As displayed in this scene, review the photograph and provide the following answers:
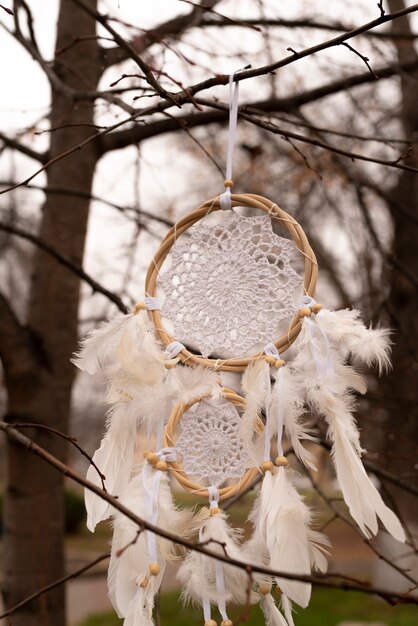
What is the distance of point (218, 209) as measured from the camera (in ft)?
5.13

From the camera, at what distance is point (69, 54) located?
2.94 metres

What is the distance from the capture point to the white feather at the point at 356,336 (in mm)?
1341

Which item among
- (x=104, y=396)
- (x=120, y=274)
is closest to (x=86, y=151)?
(x=120, y=274)

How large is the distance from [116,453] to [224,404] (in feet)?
0.78

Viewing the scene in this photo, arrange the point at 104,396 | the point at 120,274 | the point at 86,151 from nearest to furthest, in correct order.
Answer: the point at 104,396 < the point at 86,151 < the point at 120,274

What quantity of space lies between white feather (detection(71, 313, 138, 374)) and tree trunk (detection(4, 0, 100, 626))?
49.0 inches

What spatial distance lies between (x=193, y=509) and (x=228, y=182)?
0.66 metres

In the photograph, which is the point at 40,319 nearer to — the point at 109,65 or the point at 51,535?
the point at 51,535

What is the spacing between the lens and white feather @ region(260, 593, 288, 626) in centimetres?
144

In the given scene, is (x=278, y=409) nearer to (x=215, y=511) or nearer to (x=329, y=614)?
(x=215, y=511)

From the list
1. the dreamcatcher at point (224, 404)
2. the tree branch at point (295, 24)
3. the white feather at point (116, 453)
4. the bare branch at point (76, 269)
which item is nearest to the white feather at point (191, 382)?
the dreamcatcher at point (224, 404)

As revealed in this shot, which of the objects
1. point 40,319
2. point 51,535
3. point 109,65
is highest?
point 109,65

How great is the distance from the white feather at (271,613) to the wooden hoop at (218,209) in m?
0.45

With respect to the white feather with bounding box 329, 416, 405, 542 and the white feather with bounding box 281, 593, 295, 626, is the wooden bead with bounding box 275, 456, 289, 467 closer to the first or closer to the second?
the white feather with bounding box 329, 416, 405, 542
